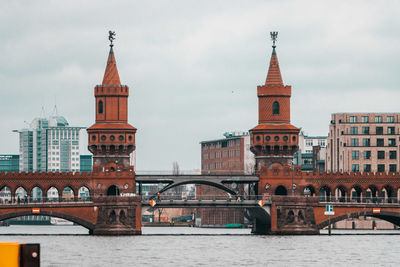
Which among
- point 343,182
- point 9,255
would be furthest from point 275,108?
point 9,255

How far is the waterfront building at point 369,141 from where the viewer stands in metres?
173

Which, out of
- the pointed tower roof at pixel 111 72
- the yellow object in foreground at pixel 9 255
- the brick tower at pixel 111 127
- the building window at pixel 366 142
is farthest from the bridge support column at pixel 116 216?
the yellow object in foreground at pixel 9 255

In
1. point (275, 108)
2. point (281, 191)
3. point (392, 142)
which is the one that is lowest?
point (281, 191)

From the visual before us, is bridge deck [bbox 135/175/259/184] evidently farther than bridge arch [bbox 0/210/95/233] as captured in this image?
Yes

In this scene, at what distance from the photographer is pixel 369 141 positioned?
570 feet

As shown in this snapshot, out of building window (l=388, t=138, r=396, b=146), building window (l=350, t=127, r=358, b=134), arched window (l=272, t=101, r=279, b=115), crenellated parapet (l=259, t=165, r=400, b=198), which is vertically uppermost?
arched window (l=272, t=101, r=279, b=115)

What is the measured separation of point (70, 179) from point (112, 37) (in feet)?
73.9

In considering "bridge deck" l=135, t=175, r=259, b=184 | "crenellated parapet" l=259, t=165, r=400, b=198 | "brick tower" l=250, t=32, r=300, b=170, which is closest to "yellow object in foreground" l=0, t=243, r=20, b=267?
"bridge deck" l=135, t=175, r=259, b=184

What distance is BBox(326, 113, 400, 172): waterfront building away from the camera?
566 ft

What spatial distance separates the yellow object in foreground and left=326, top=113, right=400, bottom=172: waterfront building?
16830cm

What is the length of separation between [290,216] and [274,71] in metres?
23.4

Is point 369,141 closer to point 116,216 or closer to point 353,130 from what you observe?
point 353,130

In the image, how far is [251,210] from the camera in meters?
135

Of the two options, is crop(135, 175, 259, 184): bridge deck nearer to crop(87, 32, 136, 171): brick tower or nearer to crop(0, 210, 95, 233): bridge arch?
crop(87, 32, 136, 171): brick tower
